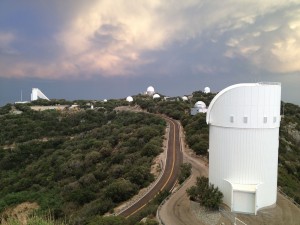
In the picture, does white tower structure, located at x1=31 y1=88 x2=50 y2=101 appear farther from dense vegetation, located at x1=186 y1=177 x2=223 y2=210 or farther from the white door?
the white door

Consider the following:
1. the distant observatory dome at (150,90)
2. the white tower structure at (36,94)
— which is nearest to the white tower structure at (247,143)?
the distant observatory dome at (150,90)

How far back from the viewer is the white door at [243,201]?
18062mm

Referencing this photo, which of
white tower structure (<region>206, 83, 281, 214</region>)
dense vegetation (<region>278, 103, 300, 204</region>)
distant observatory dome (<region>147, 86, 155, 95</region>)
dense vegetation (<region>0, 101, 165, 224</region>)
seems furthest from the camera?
distant observatory dome (<region>147, 86, 155, 95</region>)

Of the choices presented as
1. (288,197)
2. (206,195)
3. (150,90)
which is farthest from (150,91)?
(206,195)

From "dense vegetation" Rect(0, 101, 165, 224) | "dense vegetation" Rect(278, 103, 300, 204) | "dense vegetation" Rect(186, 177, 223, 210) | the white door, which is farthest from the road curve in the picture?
"dense vegetation" Rect(278, 103, 300, 204)

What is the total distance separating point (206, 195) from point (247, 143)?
12.4ft

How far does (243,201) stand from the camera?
1817 centimetres

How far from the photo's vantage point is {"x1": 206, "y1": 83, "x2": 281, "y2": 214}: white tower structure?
18.0 meters

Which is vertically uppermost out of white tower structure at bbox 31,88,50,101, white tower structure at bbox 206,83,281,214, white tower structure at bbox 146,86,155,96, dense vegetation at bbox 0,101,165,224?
white tower structure at bbox 146,86,155,96

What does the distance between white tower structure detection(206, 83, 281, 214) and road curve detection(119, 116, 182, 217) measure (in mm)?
7685

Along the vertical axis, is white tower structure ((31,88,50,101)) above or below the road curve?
above

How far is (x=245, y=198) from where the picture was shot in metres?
18.2

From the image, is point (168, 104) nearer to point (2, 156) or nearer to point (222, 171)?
point (2, 156)

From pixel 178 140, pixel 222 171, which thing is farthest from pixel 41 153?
pixel 222 171
